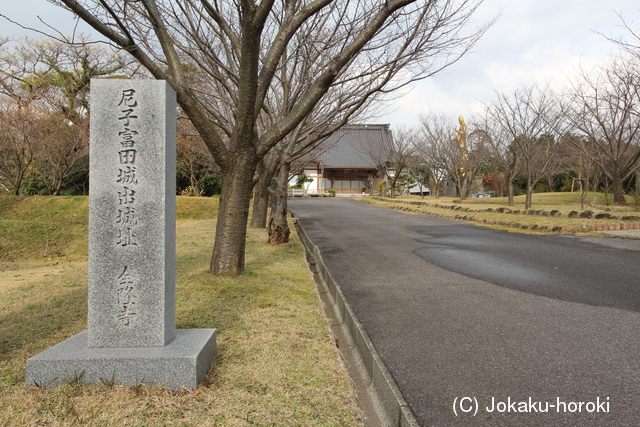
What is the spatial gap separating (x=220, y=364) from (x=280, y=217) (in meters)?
6.69

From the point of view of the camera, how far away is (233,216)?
578 cm

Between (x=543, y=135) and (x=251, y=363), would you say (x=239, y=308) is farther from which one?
(x=543, y=135)

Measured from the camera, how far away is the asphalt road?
274 cm

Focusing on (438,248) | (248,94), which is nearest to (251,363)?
(248,94)

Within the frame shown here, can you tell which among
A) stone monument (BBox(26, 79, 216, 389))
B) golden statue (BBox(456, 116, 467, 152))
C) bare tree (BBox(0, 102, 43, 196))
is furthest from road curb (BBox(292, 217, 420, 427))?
golden statue (BBox(456, 116, 467, 152))

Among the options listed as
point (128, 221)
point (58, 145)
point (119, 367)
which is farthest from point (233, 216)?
point (58, 145)

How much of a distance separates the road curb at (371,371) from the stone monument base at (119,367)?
125 cm

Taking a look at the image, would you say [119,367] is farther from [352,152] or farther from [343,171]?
[352,152]

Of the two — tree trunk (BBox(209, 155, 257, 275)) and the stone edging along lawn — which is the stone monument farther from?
the stone edging along lawn

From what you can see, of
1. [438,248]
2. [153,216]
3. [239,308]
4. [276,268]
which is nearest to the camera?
[153,216]

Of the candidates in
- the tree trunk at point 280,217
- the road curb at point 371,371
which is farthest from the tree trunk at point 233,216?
the tree trunk at point 280,217

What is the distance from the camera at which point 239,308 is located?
467 centimetres

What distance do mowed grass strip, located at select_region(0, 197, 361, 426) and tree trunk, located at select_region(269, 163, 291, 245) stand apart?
3.44 meters

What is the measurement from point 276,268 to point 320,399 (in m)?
4.37
